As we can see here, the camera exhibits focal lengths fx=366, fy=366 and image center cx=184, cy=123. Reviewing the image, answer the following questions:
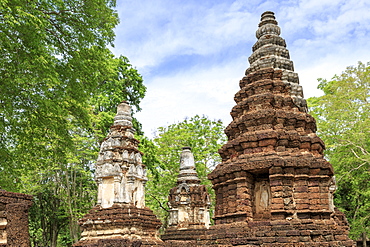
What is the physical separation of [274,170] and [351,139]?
44.2ft

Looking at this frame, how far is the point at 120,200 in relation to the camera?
12.2 m

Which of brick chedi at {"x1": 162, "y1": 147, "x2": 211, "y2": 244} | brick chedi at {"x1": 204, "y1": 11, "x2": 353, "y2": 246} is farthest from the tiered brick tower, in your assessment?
brick chedi at {"x1": 204, "y1": 11, "x2": 353, "y2": 246}

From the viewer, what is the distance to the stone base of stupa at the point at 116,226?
11.5 metres

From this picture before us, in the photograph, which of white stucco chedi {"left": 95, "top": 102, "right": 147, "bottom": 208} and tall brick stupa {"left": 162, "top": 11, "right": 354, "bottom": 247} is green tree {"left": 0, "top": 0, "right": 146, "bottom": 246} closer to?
white stucco chedi {"left": 95, "top": 102, "right": 147, "bottom": 208}

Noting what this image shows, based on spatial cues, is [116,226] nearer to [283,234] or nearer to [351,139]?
[283,234]

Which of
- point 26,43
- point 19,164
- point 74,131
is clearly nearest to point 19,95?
point 26,43

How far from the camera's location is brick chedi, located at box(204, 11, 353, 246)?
7918 mm

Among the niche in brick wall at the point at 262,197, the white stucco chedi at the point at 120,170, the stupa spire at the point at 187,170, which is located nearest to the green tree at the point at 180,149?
the stupa spire at the point at 187,170

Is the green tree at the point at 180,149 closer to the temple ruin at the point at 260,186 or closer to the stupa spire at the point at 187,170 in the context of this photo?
the stupa spire at the point at 187,170

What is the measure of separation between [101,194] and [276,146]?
650 centimetres

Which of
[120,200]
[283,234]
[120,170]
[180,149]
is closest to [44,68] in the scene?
[120,170]

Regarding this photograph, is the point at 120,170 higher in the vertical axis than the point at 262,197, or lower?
higher

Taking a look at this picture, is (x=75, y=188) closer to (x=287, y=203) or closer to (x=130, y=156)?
(x=130, y=156)

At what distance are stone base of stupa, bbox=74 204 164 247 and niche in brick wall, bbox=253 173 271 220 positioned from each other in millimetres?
4254
